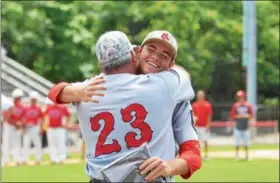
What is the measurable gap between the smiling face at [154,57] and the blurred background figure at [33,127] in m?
16.5

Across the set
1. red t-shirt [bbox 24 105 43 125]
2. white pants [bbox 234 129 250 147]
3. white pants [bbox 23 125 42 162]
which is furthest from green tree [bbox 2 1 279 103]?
white pants [bbox 234 129 250 147]

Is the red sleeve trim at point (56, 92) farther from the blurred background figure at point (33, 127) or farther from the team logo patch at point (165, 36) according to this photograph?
the blurred background figure at point (33, 127)

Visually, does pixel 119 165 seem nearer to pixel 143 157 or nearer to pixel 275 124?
pixel 143 157

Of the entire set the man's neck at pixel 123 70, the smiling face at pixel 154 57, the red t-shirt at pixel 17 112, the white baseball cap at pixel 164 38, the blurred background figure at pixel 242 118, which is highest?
the white baseball cap at pixel 164 38

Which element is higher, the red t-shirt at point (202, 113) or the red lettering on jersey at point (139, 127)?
the red lettering on jersey at point (139, 127)

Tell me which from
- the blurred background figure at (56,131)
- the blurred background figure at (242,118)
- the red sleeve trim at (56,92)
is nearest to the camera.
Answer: the red sleeve trim at (56,92)

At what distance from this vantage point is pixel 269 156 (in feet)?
72.4

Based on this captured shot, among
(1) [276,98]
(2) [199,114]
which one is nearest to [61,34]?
(1) [276,98]

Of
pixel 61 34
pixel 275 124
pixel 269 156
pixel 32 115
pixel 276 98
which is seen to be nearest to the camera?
pixel 32 115

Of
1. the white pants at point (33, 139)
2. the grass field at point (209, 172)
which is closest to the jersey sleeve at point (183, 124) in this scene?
the grass field at point (209, 172)

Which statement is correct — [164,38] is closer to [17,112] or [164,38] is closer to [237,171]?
[237,171]

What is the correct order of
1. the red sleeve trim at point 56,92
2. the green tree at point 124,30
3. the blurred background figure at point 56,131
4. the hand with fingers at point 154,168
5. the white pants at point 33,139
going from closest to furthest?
the hand with fingers at point 154,168 < the red sleeve trim at point 56,92 < the blurred background figure at point 56,131 < the white pants at point 33,139 < the green tree at point 124,30

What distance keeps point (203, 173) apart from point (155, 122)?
12.9 meters

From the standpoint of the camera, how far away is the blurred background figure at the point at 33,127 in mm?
20297
